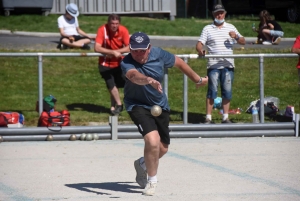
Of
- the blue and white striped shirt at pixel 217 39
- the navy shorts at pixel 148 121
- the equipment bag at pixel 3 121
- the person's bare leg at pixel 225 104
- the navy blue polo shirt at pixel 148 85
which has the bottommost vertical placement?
the equipment bag at pixel 3 121

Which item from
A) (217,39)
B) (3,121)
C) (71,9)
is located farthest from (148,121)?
(71,9)

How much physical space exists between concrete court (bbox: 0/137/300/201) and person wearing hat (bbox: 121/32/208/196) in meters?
0.28

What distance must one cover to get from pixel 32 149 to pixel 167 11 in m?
18.1

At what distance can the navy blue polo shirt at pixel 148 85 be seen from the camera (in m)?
7.06

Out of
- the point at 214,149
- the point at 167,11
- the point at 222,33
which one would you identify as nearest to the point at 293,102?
the point at 222,33

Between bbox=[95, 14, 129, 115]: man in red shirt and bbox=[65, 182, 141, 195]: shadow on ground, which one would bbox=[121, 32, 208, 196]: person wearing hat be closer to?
bbox=[65, 182, 141, 195]: shadow on ground

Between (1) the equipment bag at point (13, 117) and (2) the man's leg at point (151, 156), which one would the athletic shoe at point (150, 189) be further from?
(1) the equipment bag at point (13, 117)

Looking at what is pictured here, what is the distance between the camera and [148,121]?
707 cm

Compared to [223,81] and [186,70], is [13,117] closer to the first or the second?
[223,81]

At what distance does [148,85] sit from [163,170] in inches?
69.1

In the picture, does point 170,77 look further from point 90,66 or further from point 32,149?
point 32,149

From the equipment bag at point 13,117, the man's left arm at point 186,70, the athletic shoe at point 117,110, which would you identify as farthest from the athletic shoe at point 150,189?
the athletic shoe at point 117,110

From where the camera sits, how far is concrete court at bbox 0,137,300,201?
708cm

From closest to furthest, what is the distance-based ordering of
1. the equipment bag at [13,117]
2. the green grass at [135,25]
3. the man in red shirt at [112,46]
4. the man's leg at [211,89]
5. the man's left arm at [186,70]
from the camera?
the man's left arm at [186,70]
the equipment bag at [13,117]
the man's leg at [211,89]
the man in red shirt at [112,46]
the green grass at [135,25]
